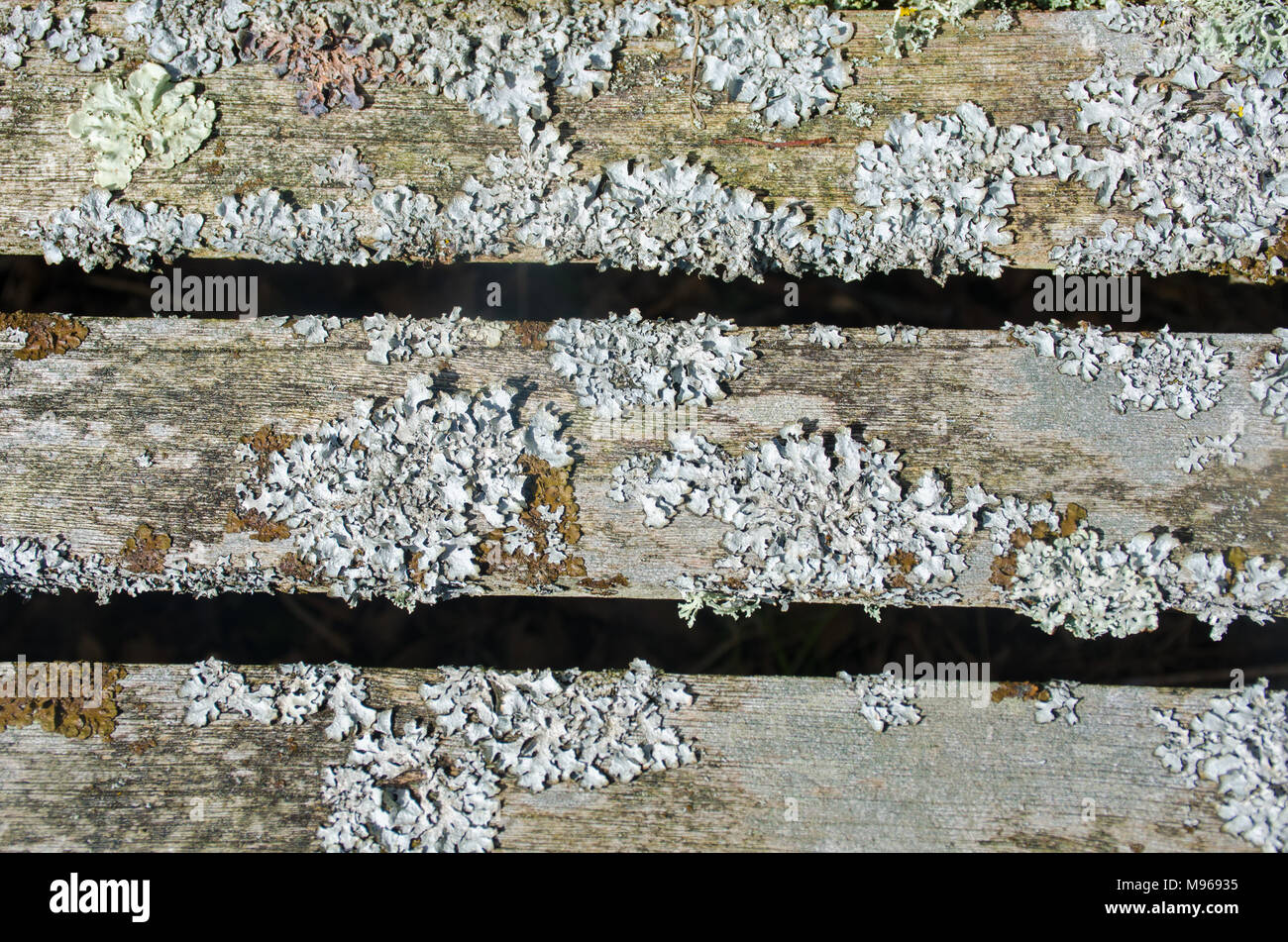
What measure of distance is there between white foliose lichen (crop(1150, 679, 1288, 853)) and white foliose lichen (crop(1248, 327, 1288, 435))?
0.66m

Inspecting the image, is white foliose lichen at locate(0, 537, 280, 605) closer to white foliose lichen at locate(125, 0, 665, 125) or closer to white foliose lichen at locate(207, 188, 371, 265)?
white foliose lichen at locate(207, 188, 371, 265)

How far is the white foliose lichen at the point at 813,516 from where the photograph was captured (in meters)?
1.92

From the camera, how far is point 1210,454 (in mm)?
1979

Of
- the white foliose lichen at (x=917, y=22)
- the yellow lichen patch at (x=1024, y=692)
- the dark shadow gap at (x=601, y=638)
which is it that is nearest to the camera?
the yellow lichen patch at (x=1024, y=692)

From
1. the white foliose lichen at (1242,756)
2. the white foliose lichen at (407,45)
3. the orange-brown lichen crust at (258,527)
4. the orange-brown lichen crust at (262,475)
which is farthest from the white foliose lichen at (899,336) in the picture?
the orange-brown lichen crust at (258,527)

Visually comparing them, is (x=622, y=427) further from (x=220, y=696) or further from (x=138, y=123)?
(x=138, y=123)

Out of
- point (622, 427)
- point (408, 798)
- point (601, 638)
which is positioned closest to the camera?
point (408, 798)

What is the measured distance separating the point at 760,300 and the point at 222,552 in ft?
6.63

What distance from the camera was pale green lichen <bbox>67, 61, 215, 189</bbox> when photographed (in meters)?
2.05

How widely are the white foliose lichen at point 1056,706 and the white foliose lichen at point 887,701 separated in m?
0.29

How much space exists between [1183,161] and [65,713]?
3.09 meters

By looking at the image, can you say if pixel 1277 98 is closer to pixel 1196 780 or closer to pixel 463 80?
pixel 1196 780

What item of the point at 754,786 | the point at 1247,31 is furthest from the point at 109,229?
the point at 1247,31

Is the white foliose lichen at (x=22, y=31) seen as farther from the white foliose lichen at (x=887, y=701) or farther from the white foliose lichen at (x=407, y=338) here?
the white foliose lichen at (x=887, y=701)
